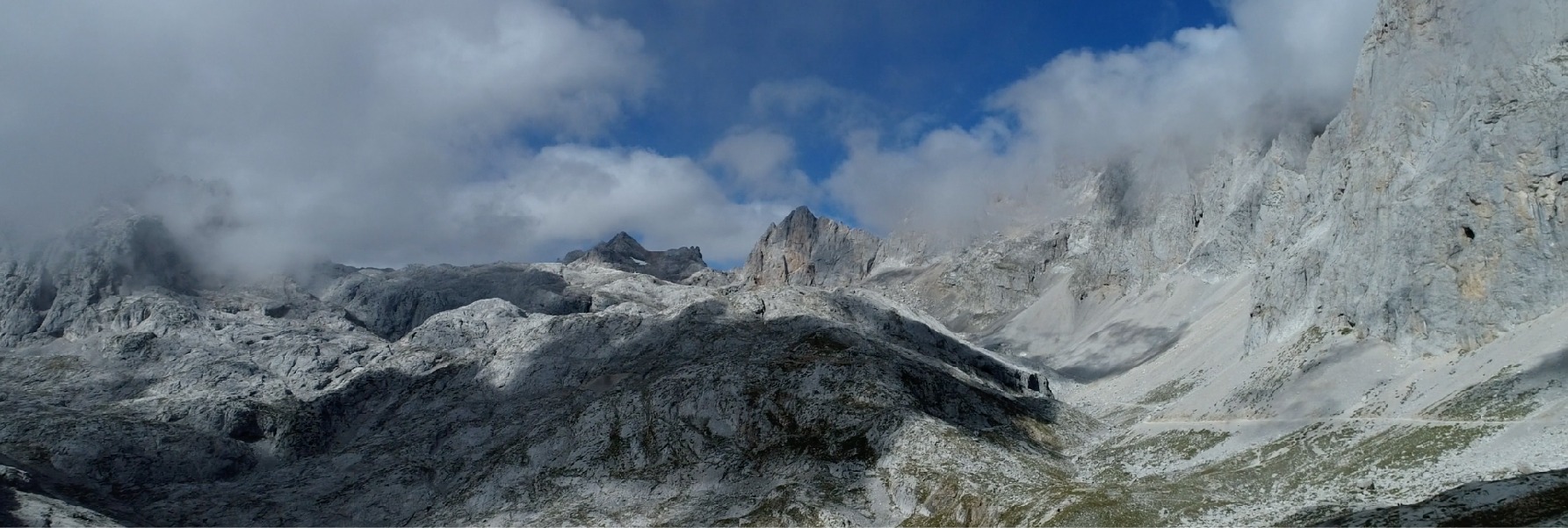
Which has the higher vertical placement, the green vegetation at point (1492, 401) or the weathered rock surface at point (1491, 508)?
the green vegetation at point (1492, 401)

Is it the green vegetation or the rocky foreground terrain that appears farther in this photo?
the rocky foreground terrain

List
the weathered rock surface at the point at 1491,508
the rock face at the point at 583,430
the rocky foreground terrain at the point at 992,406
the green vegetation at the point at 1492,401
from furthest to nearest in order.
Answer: the rock face at the point at 583,430, the rocky foreground terrain at the point at 992,406, the green vegetation at the point at 1492,401, the weathered rock surface at the point at 1491,508

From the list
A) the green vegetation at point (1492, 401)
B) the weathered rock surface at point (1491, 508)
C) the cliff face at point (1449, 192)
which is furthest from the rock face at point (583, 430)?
the cliff face at point (1449, 192)

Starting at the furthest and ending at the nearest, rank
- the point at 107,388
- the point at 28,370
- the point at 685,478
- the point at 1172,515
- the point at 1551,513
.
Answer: the point at 28,370
the point at 107,388
the point at 685,478
the point at 1172,515
the point at 1551,513

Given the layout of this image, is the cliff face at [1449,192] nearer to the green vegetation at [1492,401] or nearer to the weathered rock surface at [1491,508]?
the green vegetation at [1492,401]

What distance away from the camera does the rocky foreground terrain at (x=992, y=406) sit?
225ft

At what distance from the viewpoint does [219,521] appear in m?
106

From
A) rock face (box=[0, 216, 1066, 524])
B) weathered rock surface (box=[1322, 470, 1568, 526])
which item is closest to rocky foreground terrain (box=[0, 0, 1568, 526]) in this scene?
weathered rock surface (box=[1322, 470, 1568, 526])

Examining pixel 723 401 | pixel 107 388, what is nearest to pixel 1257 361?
pixel 723 401

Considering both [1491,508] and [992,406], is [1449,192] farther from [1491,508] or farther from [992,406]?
[992,406]

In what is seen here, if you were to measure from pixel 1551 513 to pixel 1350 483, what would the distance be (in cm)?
1988

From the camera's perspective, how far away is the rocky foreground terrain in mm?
68688

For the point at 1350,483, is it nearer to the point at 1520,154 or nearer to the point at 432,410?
the point at 1520,154

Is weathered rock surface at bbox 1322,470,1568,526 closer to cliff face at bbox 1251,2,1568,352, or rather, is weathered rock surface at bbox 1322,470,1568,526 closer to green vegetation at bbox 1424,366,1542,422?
green vegetation at bbox 1424,366,1542,422
